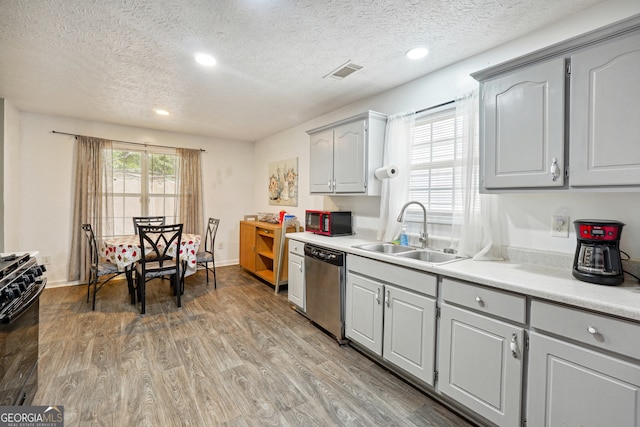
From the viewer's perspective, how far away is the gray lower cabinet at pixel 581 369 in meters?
1.14

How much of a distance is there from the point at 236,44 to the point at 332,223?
6.32 ft

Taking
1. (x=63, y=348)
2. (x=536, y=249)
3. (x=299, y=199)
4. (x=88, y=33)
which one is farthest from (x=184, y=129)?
(x=536, y=249)

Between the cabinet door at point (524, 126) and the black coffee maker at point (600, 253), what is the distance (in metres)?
0.27

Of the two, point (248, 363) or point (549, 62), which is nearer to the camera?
point (549, 62)

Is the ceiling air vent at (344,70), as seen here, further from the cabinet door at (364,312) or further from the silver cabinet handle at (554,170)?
the cabinet door at (364,312)

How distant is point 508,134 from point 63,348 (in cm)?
379

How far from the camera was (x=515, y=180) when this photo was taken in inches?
68.2

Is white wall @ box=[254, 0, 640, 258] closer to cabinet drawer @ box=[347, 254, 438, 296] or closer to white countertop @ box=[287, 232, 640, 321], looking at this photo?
white countertop @ box=[287, 232, 640, 321]

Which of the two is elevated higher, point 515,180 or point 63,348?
point 515,180

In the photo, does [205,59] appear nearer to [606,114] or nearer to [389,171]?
[389,171]

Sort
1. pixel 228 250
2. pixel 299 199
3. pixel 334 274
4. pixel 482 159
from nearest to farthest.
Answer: pixel 482 159 < pixel 334 274 < pixel 299 199 < pixel 228 250

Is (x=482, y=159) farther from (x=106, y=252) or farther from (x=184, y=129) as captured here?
(x=184, y=129)

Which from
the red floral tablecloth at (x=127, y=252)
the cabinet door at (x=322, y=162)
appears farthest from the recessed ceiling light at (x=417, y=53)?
the red floral tablecloth at (x=127, y=252)

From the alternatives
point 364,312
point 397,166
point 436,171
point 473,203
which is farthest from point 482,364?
point 397,166
